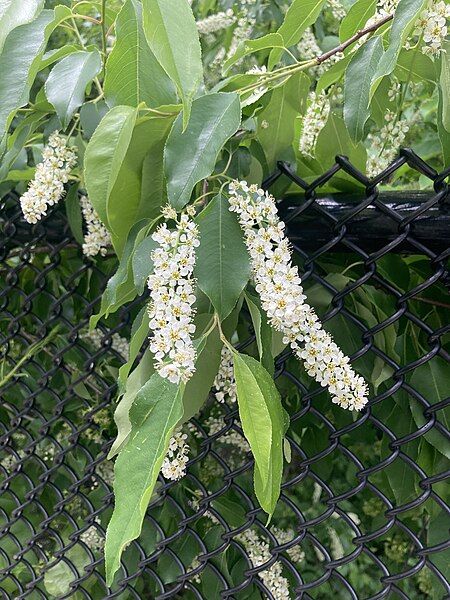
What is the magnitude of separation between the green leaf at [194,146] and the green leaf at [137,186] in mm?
63

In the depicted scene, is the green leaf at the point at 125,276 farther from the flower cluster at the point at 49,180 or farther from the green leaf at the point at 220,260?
the flower cluster at the point at 49,180

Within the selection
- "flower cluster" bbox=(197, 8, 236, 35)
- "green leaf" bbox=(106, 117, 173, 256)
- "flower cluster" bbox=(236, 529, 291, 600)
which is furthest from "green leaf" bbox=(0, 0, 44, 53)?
"flower cluster" bbox=(197, 8, 236, 35)

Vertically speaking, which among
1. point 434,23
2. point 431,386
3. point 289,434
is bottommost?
point 289,434

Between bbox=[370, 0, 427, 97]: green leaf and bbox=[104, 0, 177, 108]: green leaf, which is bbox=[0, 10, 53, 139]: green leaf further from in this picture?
bbox=[370, 0, 427, 97]: green leaf

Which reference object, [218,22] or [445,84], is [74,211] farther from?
[218,22]

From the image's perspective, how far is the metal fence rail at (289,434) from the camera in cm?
95

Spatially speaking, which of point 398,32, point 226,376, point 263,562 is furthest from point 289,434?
point 398,32

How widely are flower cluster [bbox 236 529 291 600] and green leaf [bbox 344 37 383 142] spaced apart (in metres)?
0.71

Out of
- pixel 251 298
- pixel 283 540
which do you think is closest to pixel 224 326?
pixel 251 298

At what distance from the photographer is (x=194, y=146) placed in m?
0.80

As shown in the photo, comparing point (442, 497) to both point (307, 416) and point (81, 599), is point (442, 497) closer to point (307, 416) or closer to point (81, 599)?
point (307, 416)

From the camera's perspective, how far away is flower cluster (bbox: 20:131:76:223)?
1086mm

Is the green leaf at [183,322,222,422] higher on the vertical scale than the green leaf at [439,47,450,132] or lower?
lower

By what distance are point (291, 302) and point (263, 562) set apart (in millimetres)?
576
